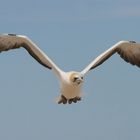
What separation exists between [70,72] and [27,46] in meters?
2.04

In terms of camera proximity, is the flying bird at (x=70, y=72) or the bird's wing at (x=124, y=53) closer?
the flying bird at (x=70, y=72)

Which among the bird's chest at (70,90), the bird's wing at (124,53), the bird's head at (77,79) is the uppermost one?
the bird's wing at (124,53)

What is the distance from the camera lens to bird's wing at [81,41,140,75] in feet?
162

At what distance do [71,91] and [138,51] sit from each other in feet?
11.1

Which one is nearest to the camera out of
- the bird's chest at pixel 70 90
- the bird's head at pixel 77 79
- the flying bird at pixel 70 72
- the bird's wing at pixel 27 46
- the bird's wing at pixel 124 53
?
the bird's wing at pixel 27 46

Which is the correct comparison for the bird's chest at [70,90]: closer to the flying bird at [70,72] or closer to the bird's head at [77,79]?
the flying bird at [70,72]

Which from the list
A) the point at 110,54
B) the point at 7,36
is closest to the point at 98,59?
the point at 110,54

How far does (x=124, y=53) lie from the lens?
49.8m

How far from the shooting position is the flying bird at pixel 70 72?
47.9 meters

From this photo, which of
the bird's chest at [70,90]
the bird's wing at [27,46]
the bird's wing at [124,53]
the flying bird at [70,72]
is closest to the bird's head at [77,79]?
the flying bird at [70,72]

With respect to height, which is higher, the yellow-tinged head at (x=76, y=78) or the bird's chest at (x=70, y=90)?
the yellow-tinged head at (x=76, y=78)

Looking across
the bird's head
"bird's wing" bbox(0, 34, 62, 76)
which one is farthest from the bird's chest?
"bird's wing" bbox(0, 34, 62, 76)

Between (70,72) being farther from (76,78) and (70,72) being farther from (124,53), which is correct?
(124,53)

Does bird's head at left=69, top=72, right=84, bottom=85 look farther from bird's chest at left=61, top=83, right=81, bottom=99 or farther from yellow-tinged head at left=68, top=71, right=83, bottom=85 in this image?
bird's chest at left=61, top=83, right=81, bottom=99
